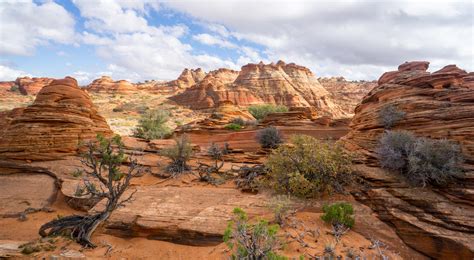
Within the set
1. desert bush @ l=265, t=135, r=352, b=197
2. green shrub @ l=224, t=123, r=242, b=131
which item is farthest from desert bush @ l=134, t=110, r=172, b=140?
desert bush @ l=265, t=135, r=352, b=197

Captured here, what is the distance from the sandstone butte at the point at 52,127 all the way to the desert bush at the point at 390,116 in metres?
13.2

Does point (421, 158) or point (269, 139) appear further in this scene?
point (269, 139)

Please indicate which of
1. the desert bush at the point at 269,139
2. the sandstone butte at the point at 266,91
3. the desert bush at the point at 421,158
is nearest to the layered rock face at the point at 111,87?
the sandstone butte at the point at 266,91

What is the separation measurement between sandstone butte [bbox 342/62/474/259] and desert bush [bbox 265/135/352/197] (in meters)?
0.67

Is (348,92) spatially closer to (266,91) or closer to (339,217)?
(266,91)

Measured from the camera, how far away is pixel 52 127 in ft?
42.5

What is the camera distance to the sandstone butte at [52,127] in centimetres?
1231

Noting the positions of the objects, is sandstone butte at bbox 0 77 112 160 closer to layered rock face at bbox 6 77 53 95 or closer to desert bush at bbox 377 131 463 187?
desert bush at bbox 377 131 463 187

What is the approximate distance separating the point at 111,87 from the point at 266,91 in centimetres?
4354

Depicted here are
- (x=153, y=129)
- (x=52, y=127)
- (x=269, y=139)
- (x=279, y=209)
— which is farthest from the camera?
(x=153, y=129)

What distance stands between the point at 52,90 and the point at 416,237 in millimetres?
16791

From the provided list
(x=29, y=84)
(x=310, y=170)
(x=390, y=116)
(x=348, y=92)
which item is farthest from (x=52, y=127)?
(x=29, y=84)

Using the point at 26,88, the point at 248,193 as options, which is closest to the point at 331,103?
the point at 248,193

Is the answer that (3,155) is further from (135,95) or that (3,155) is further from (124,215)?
(135,95)
